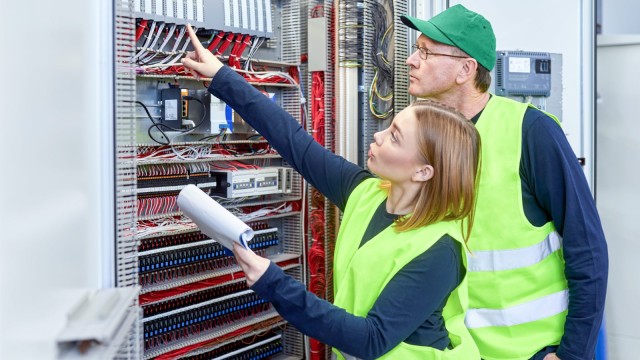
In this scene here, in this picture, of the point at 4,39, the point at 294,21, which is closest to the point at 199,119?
the point at 294,21

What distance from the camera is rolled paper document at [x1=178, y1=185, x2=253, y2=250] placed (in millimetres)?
1181

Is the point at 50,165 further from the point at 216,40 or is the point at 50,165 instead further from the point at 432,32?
the point at 216,40


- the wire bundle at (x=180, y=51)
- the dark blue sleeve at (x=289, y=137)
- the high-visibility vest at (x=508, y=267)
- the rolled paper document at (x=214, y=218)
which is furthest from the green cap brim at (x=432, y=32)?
the wire bundle at (x=180, y=51)

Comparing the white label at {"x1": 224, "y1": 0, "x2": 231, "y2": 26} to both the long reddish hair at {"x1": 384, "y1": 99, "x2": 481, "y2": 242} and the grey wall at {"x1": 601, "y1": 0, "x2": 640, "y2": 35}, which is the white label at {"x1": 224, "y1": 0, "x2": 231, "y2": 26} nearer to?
the long reddish hair at {"x1": 384, "y1": 99, "x2": 481, "y2": 242}

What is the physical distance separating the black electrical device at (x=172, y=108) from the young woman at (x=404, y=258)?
149 cm

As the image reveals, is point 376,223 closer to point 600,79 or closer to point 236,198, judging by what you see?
point 236,198

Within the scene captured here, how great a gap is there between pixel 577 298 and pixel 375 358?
23.5 inches

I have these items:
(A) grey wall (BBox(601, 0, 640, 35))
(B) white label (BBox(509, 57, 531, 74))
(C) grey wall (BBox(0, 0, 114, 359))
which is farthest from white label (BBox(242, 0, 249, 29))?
(A) grey wall (BBox(601, 0, 640, 35))

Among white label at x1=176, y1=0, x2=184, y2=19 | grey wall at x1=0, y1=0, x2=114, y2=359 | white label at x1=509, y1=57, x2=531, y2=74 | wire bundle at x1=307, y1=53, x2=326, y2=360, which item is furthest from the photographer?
→ wire bundle at x1=307, y1=53, x2=326, y2=360

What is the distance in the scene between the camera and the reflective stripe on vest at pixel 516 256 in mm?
1612

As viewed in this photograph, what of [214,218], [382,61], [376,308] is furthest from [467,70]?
[382,61]

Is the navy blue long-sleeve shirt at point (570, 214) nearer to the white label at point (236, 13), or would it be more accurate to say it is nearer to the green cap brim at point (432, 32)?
the green cap brim at point (432, 32)

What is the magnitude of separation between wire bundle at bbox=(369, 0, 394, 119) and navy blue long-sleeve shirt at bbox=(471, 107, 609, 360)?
1.64 metres

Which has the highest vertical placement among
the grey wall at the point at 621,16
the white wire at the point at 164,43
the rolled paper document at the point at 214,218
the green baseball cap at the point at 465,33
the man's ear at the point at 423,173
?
the grey wall at the point at 621,16
